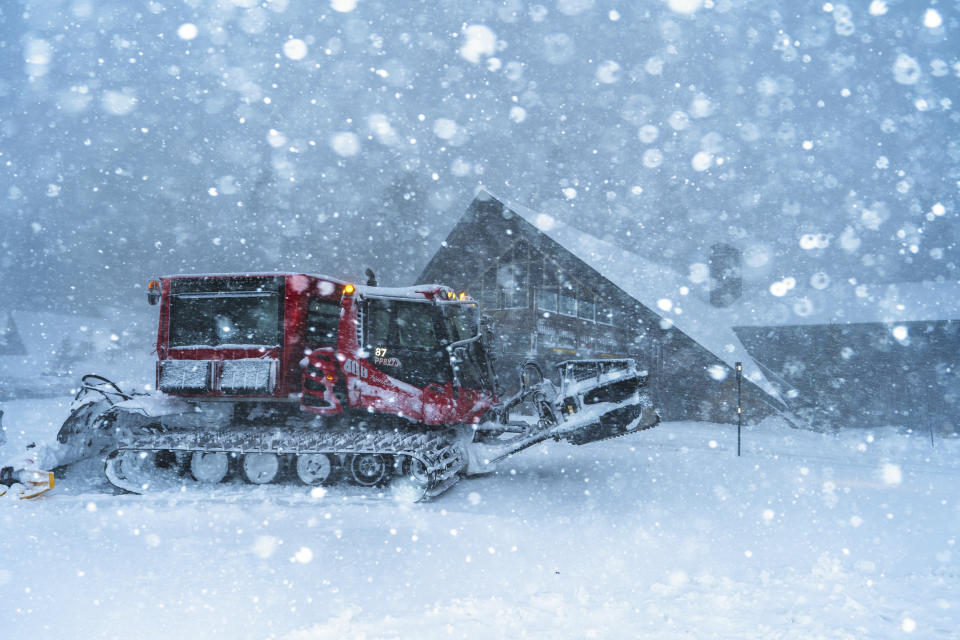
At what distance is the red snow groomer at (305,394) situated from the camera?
330 inches

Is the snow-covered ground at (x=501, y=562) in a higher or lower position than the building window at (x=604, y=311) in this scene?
lower

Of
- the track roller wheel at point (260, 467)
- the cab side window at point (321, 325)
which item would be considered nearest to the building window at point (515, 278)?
the cab side window at point (321, 325)

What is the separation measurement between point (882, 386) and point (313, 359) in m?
20.8

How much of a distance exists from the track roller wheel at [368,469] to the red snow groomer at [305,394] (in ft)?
0.09

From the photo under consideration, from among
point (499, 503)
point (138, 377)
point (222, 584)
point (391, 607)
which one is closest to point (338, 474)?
point (499, 503)

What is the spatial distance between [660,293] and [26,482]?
18.1 metres

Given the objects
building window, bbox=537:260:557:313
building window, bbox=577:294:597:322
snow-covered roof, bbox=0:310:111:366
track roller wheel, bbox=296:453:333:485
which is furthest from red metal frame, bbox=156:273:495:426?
snow-covered roof, bbox=0:310:111:366

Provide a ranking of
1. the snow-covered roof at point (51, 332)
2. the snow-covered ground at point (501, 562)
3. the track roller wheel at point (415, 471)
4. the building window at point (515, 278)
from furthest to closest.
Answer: the snow-covered roof at point (51, 332) < the building window at point (515, 278) < the track roller wheel at point (415, 471) < the snow-covered ground at point (501, 562)

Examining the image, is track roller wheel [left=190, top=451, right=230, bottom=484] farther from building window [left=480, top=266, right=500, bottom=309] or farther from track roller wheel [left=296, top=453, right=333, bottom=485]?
building window [left=480, top=266, right=500, bottom=309]

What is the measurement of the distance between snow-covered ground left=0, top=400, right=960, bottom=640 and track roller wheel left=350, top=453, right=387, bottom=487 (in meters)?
0.58

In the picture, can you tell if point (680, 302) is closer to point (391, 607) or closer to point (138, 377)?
point (391, 607)

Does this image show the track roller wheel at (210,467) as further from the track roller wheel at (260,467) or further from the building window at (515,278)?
the building window at (515,278)

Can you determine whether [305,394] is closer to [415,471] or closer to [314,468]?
[314,468]

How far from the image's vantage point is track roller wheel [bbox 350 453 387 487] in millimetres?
8281
